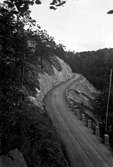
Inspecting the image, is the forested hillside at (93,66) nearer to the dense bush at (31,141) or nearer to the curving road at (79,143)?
the curving road at (79,143)

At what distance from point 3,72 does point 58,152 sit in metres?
6.19

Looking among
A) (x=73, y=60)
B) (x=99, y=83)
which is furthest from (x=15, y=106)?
(x=73, y=60)

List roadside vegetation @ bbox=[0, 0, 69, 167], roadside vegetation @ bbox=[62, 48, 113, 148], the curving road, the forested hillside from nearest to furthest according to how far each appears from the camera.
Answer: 1. roadside vegetation @ bbox=[0, 0, 69, 167]
2. the curving road
3. roadside vegetation @ bbox=[62, 48, 113, 148]
4. the forested hillside

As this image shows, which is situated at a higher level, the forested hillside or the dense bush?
the forested hillside

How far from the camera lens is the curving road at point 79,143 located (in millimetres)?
12719

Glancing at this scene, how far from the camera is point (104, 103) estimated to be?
2972 centimetres

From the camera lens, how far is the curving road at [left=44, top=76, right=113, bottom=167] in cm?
1272

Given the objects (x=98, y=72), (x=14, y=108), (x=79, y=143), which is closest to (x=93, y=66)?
(x=98, y=72)

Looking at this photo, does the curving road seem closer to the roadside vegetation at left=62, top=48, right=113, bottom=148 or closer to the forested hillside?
the roadside vegetation at left=62, top=48, right=113, bottom=148

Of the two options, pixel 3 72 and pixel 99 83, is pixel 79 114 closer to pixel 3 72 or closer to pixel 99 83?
pixel 3 72

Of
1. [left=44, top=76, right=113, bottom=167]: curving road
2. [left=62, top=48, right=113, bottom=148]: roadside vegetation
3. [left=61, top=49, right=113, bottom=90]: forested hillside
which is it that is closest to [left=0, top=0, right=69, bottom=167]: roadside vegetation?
[left=44, top=76, right=113, bottom=167]: curving road

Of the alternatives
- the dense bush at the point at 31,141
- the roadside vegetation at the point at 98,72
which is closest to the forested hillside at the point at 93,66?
the roadside vegetation at the point at 98,72

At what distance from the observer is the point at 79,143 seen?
15.3 metres

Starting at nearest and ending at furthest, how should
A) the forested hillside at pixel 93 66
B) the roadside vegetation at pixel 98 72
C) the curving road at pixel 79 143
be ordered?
the curving road at pixel 79 143 < the roadside vegetation at pixel 98 72 < the forested hillside at pixel 93 66
